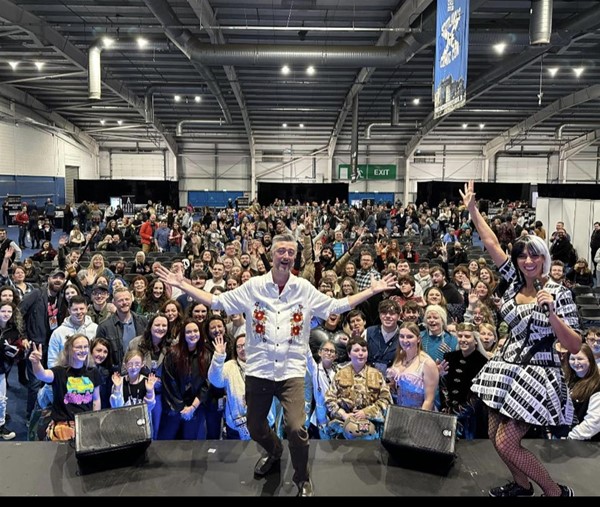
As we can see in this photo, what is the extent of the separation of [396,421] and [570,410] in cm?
107

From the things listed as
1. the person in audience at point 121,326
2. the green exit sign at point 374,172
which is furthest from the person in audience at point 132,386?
the green exit sign at point 374,172

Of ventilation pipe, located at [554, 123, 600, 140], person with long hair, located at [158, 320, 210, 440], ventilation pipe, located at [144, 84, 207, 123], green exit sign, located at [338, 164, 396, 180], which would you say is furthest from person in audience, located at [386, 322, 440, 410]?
green exit sign, located at [338, 164, 396, 180]

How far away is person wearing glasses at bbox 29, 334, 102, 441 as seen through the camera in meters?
4.04

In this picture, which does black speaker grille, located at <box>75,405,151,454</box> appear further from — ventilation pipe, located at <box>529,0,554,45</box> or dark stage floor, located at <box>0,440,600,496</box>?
ventilation pipe, located at <box>529,0,554,45</box>

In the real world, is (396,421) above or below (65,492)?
above

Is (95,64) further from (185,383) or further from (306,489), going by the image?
(306,489)

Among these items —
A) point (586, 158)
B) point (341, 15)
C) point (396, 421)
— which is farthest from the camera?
point (586, 158)

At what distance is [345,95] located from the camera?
22312 millimetres

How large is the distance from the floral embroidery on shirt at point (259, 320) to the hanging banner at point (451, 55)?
4.74 meters

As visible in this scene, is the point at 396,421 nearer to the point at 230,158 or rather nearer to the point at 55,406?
the point at 55,406

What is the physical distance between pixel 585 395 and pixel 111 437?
3440 millimetres

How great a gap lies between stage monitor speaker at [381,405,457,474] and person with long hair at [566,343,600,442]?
3.82 ft

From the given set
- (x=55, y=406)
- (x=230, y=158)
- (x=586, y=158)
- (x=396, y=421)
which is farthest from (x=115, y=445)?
(x=586, y=158)

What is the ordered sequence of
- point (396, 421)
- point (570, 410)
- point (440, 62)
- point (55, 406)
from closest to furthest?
point (570, 410)
point (396, 421)
point (55, 406)
point (440, 62)
